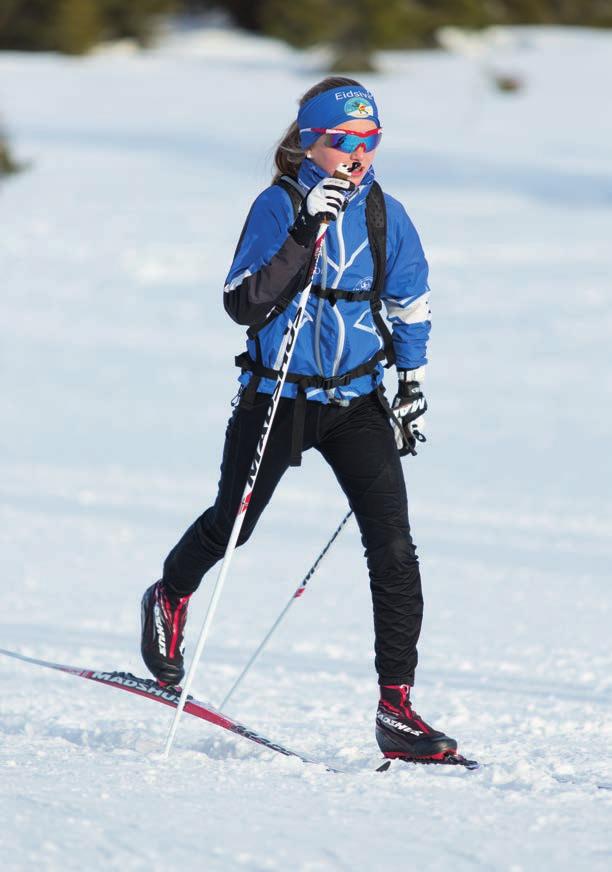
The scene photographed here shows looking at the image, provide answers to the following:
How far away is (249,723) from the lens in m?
4.87

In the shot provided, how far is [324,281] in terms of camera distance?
3.99 meters

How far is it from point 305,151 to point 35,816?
2.03 m

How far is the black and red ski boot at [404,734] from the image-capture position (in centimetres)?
405

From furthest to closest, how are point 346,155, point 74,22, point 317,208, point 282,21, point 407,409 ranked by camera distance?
point 282,21
point 74,22
point 407,409
point 346,155
point 317,208

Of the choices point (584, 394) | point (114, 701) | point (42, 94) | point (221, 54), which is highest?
point (221, 54)

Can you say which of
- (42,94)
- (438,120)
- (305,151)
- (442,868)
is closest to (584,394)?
(305,151)

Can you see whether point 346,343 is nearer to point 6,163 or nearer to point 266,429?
point 266,429

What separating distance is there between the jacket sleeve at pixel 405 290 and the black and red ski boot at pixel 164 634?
1096 millimetres

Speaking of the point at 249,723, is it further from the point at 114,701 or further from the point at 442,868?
the point at 442,868

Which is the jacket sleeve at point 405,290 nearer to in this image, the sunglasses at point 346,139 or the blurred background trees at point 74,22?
the sunglasses at point 346,139

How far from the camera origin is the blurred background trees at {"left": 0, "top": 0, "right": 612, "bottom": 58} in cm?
3198

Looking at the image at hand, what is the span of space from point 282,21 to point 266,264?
3299cm

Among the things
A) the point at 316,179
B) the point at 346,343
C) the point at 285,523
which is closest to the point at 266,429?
the point at 346,343

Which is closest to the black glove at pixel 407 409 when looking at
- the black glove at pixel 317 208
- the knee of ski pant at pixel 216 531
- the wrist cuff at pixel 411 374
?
the wrist cuff at pixel 411 374
